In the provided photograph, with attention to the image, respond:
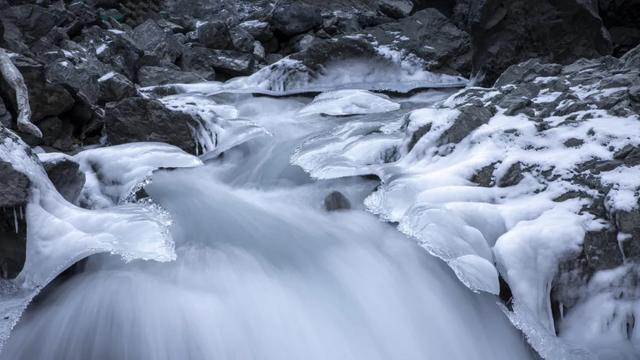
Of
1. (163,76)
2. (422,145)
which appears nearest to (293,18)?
(163,76)

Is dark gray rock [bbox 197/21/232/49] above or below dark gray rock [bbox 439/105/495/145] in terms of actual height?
above

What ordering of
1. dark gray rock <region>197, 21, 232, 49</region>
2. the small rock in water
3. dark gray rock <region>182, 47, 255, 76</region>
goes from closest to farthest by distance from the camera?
the small rock in water, dark gray rock <region>182, 47, 255, 76</region>, dark gray rock <region>197, 21, 232, 49</region>

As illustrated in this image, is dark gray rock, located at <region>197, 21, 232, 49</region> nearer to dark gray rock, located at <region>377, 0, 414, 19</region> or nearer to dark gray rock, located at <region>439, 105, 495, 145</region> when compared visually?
dark gray rock, located at <region>377, 0, 414, 19</region>

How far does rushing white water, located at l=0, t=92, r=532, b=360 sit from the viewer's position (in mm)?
3246

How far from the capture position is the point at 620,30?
10.6m

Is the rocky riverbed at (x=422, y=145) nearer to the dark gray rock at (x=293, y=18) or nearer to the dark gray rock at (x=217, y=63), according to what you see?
the dark gray rock at (x=217, y=63)

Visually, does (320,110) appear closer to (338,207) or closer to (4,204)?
(338,207)

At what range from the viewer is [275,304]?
11.7ft

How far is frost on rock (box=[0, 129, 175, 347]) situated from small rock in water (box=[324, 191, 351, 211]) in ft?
4.41

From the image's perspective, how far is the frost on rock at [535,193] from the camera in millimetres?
3277

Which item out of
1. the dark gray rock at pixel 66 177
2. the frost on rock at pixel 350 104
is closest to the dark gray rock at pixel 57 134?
the dark gray rock at pixel 66 177

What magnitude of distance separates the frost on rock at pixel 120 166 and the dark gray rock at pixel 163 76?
4252 mm

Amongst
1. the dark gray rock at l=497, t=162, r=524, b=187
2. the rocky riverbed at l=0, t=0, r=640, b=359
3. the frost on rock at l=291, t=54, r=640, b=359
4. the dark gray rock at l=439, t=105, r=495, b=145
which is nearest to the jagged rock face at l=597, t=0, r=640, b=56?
the rocky riverbed at l=0, t=0, r=640, b=359

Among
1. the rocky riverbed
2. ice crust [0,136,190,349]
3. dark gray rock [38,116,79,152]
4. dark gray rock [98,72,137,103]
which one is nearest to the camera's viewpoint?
the rocky riverbed
